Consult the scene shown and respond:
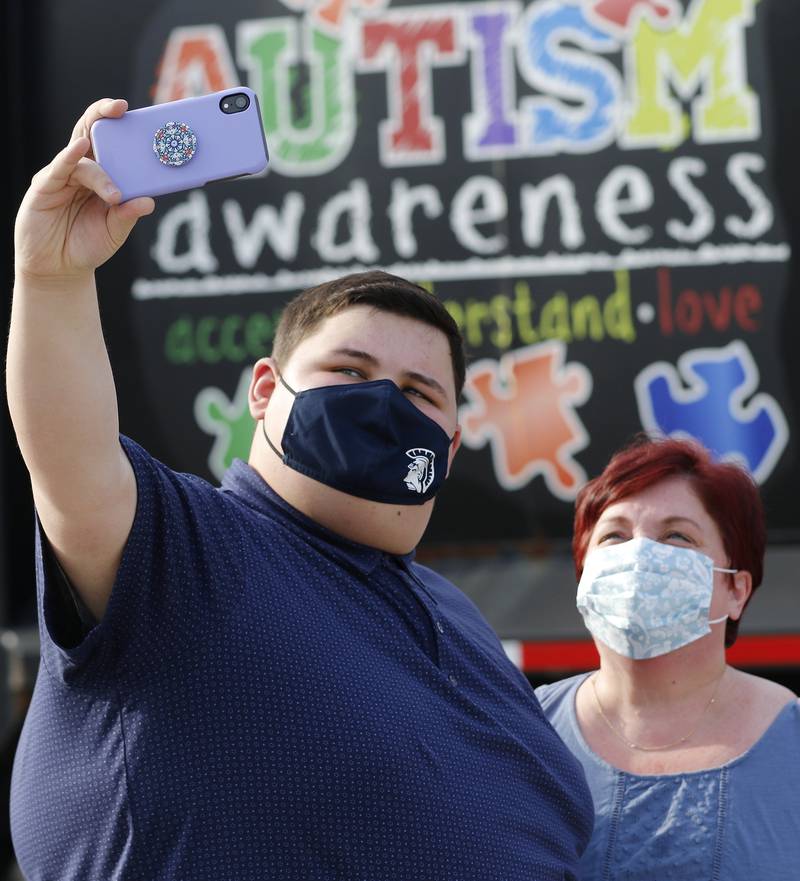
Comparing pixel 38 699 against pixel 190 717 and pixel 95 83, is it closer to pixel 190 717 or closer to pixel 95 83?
pixel 190 717

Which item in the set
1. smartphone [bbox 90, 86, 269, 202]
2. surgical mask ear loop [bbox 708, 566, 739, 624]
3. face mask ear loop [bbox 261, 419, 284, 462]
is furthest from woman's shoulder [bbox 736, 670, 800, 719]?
smartphone [bbox 90, 86, 269, 202]

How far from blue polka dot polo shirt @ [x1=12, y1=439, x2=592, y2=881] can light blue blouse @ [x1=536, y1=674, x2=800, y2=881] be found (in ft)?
1.62

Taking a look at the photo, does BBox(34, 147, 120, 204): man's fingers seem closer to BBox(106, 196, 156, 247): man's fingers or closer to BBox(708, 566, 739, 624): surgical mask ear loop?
BBox(106, 196, 156, 247): man's fingers

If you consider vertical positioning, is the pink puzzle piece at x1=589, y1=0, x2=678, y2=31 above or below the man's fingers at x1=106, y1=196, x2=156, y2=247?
above

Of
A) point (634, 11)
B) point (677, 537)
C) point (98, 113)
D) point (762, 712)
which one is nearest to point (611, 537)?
point (677, 537)

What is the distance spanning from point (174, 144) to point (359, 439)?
47 cm

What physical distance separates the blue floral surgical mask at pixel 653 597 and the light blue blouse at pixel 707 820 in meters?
0.23

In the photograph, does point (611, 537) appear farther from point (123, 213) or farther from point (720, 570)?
point (123, 213)

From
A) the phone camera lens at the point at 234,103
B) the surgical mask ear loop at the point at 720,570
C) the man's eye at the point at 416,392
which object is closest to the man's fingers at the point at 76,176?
the phone camera lens at the point at 234,103

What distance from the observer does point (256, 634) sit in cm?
165

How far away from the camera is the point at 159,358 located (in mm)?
4230

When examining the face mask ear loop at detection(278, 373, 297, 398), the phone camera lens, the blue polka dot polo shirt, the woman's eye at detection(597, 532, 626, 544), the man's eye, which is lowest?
the woman's eye at detection(597, 532, 626, 544)

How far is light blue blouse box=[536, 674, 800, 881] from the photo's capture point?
223cm

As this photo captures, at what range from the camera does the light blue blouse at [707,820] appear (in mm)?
2229
